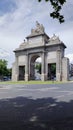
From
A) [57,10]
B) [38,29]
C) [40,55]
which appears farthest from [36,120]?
[38,29]

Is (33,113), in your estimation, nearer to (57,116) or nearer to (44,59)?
(57,116)

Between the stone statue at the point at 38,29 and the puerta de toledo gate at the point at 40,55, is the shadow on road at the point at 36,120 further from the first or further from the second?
the stone statue at the point at 38,29

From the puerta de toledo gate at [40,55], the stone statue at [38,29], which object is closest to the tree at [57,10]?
the puerta de toledo gate at [40,55]

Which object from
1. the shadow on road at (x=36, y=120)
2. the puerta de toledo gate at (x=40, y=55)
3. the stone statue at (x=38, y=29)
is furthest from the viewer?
the stone statue at (x=38, y=29)

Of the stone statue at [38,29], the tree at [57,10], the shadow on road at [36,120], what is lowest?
the shadow on road at [36,120]

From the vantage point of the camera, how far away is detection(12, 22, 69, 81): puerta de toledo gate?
52.0 meters

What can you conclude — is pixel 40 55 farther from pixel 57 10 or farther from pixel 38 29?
pixel 57 10

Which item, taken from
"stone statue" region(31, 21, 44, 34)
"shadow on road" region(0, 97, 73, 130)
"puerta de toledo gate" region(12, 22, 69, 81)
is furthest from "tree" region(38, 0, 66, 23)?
"stone statue" region(31, 21, 44, 34)

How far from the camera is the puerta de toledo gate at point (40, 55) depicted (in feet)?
171

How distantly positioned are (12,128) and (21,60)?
53.0 meters

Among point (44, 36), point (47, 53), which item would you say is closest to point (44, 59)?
point (47, 53)

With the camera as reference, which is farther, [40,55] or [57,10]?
[40,55]

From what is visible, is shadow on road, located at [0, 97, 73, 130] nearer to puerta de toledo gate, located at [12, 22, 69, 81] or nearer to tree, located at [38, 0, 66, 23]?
tree, located at [38, 0, 66, 23]

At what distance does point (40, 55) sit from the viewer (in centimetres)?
5628
